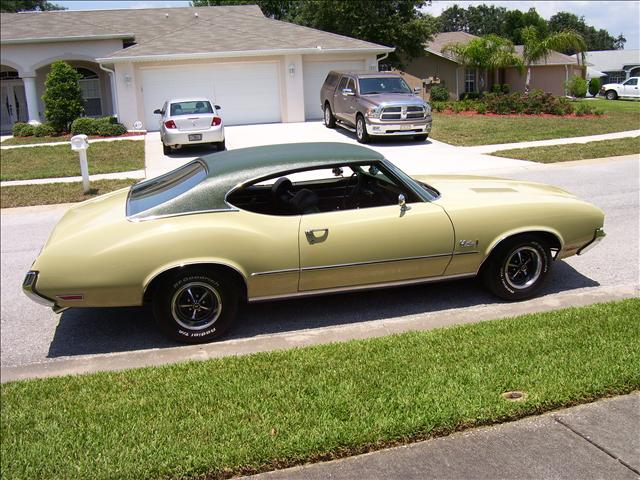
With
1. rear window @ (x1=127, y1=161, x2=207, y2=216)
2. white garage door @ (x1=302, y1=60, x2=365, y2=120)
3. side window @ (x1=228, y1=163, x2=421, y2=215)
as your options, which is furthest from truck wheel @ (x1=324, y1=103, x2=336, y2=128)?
rear window @ (x1=127, y1=161, x2=207, y2=216)

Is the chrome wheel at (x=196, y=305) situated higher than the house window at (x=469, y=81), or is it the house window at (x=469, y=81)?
the house window at (x=469, y=81)

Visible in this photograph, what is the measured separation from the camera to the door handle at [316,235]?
205 inches

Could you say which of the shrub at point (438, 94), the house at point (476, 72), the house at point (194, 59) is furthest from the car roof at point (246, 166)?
the house at point (476, 72)

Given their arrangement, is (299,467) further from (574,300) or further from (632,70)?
(632,70)

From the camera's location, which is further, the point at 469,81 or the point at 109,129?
the point at 469,81

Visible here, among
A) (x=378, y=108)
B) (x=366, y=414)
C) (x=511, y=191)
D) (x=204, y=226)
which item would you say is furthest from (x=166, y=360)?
(x=378, y=108)

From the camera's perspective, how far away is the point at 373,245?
5.33 metres

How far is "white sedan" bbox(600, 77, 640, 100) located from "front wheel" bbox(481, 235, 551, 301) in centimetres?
3599

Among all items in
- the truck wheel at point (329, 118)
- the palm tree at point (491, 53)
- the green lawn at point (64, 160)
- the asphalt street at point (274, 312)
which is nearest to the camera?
the asphalt street at point (274, 312)

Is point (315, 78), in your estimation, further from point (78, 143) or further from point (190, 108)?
point (78, 143)

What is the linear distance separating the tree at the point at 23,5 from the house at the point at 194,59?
1201 inches

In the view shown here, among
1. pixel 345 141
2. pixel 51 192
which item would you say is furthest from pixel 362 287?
pixel 345 141

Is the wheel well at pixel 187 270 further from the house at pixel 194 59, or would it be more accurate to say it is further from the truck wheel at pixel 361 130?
the house at pixel 194 59

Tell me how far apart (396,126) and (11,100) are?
21332 millimetres
